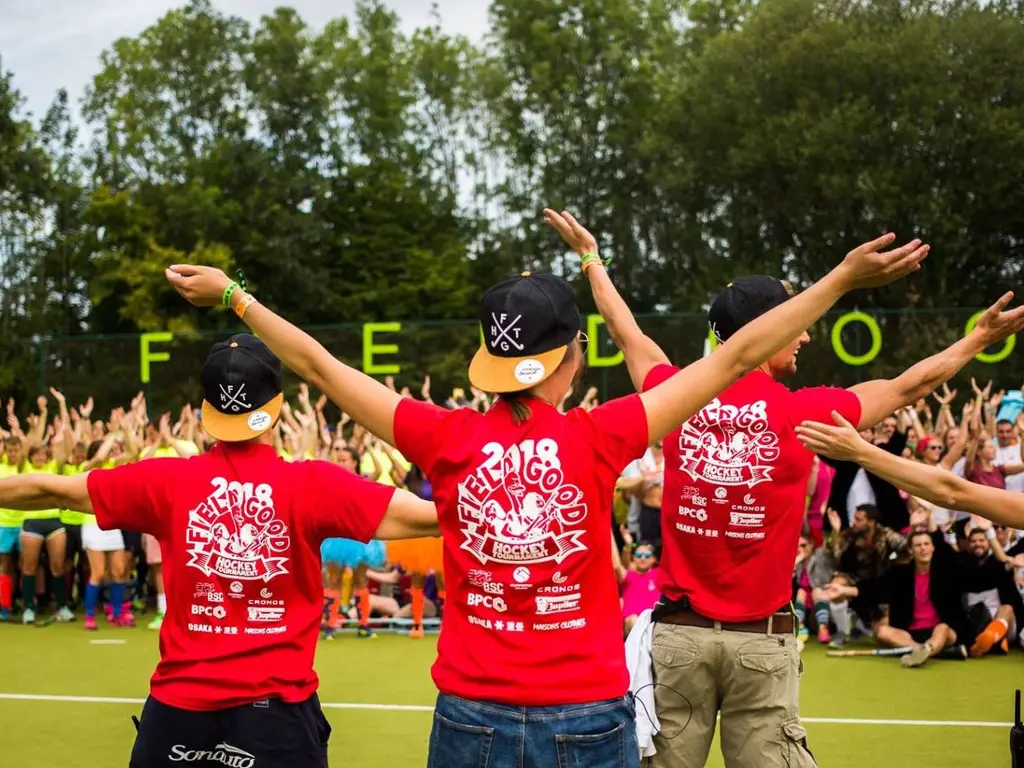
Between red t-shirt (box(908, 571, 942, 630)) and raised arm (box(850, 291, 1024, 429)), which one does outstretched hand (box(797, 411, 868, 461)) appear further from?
red t-shirt (box(908, 571, 942, 630))

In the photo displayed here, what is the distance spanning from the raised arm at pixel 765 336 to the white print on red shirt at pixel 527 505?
273 millimetres

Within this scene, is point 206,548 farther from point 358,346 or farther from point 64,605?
point 358,346

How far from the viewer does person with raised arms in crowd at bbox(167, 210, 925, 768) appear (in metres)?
3.31

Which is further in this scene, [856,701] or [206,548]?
[856,701]

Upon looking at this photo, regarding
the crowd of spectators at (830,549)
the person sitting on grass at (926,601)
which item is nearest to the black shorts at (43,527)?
the crowd of spectators at (830,549)

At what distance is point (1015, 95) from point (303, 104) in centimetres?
2330

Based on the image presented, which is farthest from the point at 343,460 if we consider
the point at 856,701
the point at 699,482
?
the point at 699,482

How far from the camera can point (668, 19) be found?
4847 centimetres

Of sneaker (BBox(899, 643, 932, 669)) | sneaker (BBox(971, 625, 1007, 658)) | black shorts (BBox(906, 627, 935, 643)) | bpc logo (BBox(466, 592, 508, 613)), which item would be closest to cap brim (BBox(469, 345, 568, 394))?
bpc logo (BBox(466, 592, 508, 613))

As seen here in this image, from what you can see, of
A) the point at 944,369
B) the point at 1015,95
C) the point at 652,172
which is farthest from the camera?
the point at 652,172

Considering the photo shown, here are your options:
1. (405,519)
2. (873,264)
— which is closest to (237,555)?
(405,519)

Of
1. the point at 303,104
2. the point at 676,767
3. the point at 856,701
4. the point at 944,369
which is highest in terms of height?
the point at 303,104

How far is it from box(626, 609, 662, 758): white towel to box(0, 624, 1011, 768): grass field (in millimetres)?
3106

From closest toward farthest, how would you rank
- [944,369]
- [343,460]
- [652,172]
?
[944,369], [343,460], [652,172]
